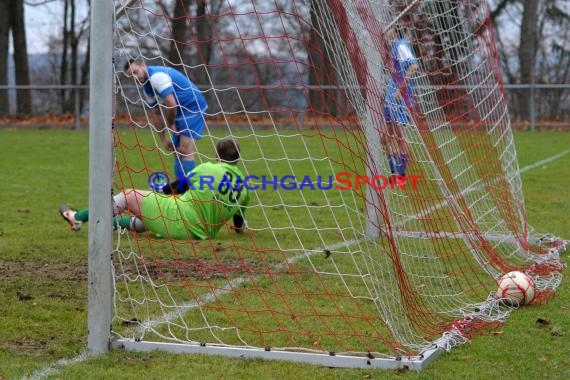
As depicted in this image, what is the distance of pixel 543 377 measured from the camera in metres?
4.19

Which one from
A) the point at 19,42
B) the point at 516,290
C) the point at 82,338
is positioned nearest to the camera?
the point at 82,338

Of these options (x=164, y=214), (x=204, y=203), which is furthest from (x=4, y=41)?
(x=164, y=214)

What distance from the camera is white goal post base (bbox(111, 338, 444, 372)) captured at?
4.30 m

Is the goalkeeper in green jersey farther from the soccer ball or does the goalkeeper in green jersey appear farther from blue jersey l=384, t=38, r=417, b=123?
the soccer ball

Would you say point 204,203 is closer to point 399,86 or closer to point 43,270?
point 43,270

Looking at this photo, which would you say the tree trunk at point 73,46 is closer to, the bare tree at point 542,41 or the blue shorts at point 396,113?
the bare tree at point 542,41

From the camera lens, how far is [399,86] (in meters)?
6.46

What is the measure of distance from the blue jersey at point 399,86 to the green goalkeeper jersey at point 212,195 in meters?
1.66

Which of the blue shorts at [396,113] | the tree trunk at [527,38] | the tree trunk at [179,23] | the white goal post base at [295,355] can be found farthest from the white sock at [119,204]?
the tree trunk at [527,38]

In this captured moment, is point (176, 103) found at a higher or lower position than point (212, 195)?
higher

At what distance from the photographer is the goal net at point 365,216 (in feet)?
16.0

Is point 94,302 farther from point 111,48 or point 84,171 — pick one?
point 84,171

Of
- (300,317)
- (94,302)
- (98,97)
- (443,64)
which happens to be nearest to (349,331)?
(300,317)

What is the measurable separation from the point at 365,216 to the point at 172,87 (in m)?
1.66
